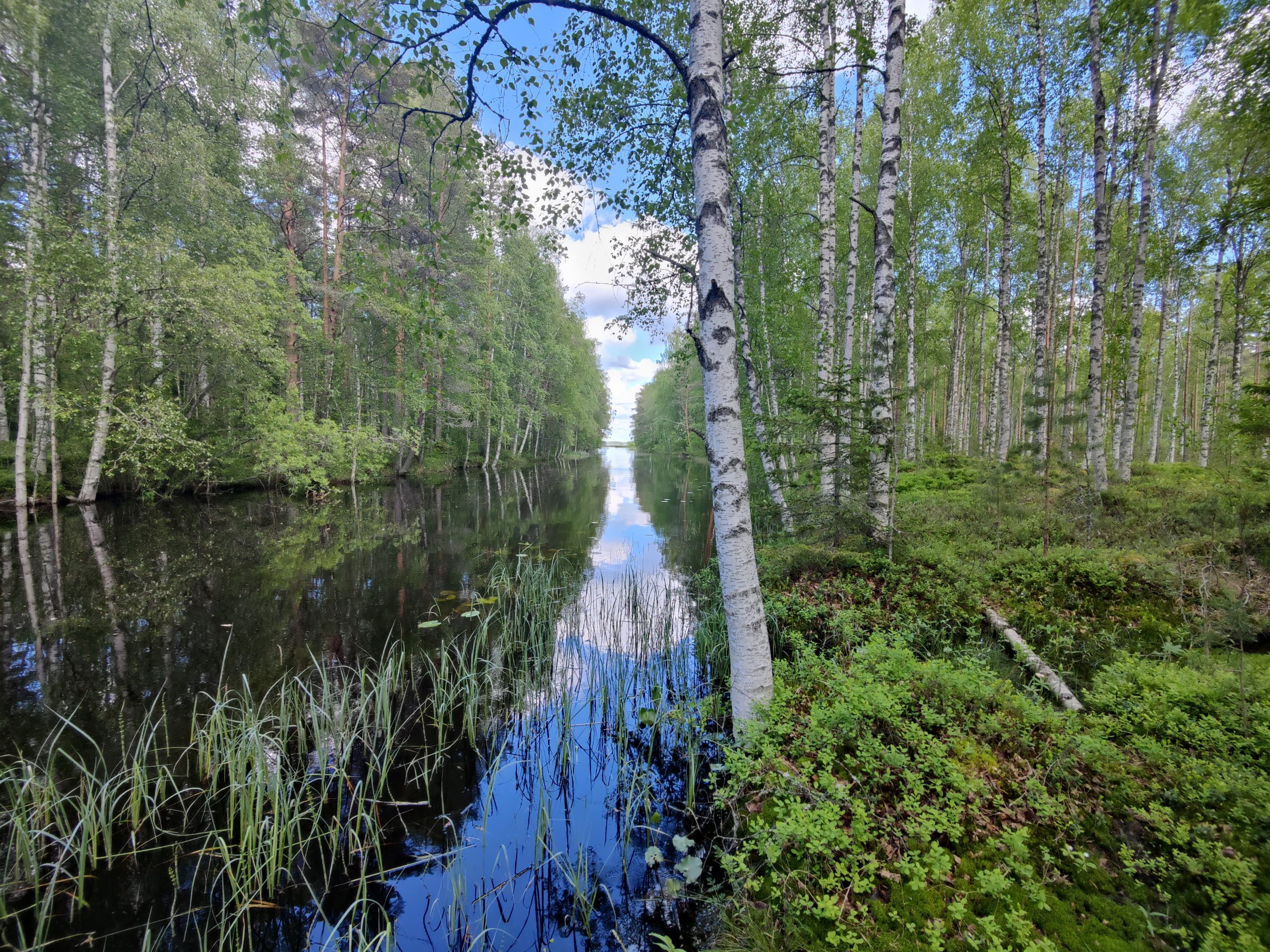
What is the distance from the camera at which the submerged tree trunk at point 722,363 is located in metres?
3.17

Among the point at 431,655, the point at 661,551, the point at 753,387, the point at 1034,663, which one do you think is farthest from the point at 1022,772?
the point at 661,551

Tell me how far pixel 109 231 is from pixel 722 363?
56.3 feet

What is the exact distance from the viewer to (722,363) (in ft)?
10.8

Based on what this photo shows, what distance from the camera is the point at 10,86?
1201 centimetres

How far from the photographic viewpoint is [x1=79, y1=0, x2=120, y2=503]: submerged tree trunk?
38.2 feet

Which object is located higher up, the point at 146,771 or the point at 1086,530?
the point at 1086,530

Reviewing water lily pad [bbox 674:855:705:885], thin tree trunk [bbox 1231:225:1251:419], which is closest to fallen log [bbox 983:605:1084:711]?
water lily pad [bbox 674:855:705:885]

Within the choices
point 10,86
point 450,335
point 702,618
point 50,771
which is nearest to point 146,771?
point 50,771

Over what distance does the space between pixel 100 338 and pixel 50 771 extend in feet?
50.2

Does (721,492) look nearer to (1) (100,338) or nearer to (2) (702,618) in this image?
(2) (702,618)

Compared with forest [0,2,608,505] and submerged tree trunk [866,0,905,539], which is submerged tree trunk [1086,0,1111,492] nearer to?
submerged tree trunk [866,0,905,539]

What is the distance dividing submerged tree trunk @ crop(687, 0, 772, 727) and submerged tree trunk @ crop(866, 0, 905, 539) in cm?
357

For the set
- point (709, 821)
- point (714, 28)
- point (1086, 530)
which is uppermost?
point (714, 28)

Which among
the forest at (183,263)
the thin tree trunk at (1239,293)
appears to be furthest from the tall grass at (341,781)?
the thin tree trunk at (1239,293)
